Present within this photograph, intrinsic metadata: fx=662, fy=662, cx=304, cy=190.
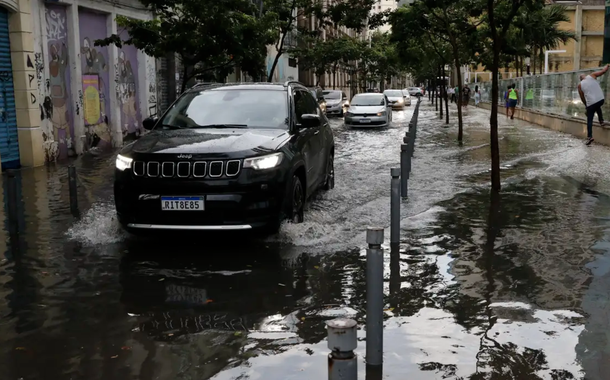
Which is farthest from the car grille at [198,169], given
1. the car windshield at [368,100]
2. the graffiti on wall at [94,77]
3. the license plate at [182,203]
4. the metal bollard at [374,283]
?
the car windshield at [368,100]

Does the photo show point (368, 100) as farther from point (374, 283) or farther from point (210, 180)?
point (374, 283)

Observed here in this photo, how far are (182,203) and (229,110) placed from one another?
6.29 feet

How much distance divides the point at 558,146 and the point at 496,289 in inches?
535

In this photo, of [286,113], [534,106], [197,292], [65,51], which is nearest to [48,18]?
[65,51]

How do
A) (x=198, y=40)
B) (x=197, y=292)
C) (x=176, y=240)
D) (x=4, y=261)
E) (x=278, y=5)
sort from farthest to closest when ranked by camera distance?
(x=278, y=5) → (x=198, y=40) → (x=176, y=240) → (x=4, y=261) → (x=197, y=292)

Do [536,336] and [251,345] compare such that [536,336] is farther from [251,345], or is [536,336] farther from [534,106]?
[534,106]

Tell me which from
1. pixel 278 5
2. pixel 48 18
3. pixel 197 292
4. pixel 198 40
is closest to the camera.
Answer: pixel 197 292

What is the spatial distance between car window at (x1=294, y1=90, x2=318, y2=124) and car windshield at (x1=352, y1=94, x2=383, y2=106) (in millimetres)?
18770

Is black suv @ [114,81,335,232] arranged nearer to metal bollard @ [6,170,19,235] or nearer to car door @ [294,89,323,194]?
car door @ [294,89,323,194]

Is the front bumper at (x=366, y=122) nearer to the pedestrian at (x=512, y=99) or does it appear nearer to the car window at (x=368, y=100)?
the car window at (x=368, y=100)

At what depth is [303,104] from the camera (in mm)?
9359

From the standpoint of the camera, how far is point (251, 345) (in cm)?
445

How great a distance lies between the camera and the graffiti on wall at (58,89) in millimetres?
15750

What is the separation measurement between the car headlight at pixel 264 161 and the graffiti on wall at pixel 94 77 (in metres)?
11.6
